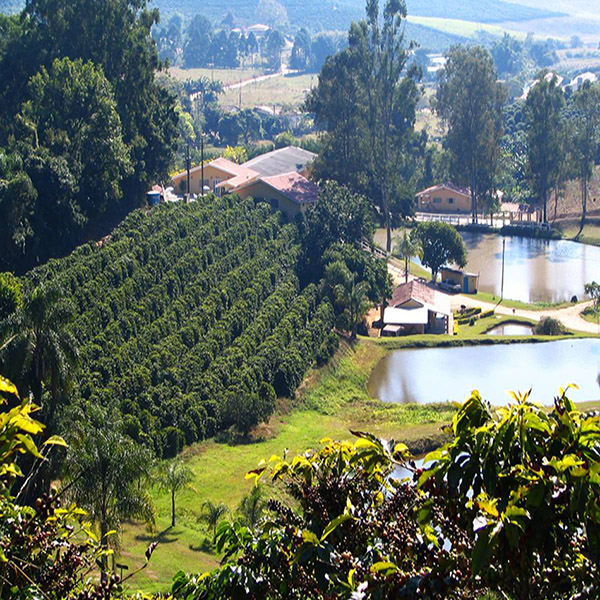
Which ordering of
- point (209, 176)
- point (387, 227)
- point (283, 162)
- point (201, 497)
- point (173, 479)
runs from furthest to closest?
point (283, 162) → point (209, 176) → point (387, 227) → point (201, 497) → point (173, 479)

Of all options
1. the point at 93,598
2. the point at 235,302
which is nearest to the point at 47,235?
the point at 235,302

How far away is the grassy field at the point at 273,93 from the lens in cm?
13500

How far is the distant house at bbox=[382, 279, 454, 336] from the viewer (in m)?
45.8

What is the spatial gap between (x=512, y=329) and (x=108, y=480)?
30.6m

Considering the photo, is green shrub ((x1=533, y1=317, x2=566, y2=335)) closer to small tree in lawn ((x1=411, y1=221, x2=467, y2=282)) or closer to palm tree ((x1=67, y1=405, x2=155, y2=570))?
small tree in lawn ((x1=411, y1=221, x2=467, y2=282))

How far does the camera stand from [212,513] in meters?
24.9

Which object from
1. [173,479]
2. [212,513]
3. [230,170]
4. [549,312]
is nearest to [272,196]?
[230,170]

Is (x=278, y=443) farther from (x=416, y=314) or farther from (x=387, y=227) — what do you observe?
(x=387, y=227)

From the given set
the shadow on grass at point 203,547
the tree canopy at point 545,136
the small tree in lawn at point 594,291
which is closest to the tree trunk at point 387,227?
the tree canopy at point 545,136

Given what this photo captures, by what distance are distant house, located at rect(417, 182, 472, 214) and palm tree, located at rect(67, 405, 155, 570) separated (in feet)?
193

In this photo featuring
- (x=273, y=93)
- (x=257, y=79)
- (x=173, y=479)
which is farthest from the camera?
(x=257, y=79)

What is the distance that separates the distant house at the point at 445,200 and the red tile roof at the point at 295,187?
18.6 meters

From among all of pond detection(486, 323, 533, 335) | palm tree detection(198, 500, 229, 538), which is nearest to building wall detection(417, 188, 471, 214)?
pond detection(486, 323, 533, 335)

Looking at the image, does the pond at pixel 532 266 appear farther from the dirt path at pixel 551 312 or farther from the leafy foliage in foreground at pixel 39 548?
the leafy foliage in foreground at pixel 39 548
